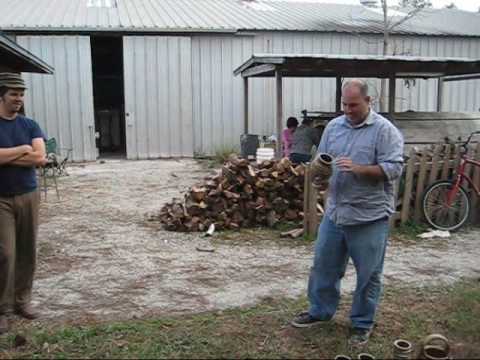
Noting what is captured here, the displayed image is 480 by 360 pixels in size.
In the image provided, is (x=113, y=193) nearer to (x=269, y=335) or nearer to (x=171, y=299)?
(x=171, y=299)

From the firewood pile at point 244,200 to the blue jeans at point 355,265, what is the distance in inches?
122

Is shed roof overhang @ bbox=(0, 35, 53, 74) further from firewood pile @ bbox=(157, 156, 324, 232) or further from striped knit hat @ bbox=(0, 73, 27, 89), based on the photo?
striped knit hat @ bbox=(0, 73, 27, 89)

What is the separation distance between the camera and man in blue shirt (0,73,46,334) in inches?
145

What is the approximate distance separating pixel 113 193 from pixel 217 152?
5.49m

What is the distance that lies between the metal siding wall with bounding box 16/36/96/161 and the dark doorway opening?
1.70 m

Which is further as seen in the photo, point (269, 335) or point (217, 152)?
point (217, 152)

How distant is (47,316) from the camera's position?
4.02 meters

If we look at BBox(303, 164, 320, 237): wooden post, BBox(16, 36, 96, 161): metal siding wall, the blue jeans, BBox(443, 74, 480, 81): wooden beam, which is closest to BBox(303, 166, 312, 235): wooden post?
BBox(303, 164, 320, 237): wooden post

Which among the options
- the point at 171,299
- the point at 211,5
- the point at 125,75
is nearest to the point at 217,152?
the point at 125,75

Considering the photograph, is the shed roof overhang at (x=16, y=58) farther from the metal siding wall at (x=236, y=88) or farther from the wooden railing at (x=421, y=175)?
the metal siding wall at (x=236, y=88)

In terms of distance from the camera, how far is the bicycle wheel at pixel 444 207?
6660 millimetres

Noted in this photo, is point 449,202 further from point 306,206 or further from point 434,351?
point 434,351

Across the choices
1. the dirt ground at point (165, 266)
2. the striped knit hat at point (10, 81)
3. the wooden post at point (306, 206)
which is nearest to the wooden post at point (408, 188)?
the dirt ground at point (165, 266)

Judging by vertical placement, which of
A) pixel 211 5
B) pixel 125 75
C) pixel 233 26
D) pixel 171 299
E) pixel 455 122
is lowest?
pixel 171 299
